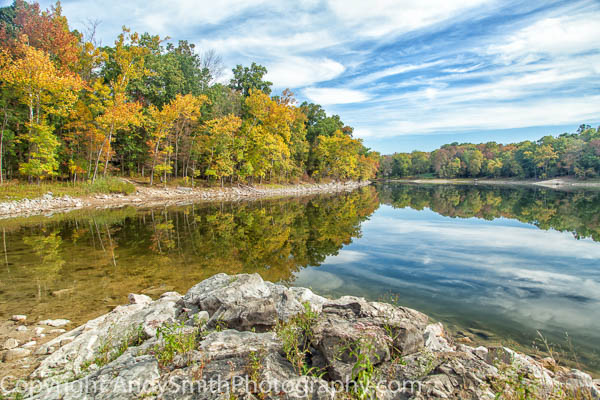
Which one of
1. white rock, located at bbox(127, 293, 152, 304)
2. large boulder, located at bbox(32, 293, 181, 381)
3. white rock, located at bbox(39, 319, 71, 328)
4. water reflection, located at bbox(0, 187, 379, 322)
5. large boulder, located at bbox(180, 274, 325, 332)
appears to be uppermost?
large boulder, located at bbox(180, 274, 325, 332)

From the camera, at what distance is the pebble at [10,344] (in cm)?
489

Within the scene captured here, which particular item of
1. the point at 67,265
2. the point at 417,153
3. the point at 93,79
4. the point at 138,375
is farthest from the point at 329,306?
the point at 417,153

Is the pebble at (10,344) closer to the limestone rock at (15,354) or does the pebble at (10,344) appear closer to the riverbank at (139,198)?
the limestone rock at (15,354)

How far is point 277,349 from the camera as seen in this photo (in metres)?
3.95

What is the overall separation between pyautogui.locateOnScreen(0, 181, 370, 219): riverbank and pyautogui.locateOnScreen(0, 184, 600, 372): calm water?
14.8ft

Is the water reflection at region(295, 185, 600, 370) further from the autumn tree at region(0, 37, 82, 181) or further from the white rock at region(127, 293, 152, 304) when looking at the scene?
the autumn tree at region(0, 37, 82, 181)

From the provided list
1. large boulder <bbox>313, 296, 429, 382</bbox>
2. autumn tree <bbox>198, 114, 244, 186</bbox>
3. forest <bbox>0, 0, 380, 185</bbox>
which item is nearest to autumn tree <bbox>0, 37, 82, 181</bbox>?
forest <bbox>0, 0, 380, 185</bbox>

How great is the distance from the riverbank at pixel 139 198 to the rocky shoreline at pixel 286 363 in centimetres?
2112

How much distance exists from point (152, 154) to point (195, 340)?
3390 cm

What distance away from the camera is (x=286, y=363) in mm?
3686

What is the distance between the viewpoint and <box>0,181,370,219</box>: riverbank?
21.0 m

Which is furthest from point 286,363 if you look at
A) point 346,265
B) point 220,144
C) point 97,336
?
point 220,144

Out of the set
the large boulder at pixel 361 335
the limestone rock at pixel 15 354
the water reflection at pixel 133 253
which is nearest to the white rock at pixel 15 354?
the limestone rock at pixel 15 354

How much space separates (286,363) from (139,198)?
3096 cm
